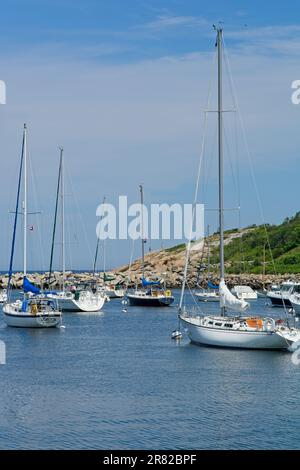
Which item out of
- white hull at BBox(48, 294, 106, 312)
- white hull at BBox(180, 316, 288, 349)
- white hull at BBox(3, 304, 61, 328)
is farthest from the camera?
white hull at BBox(48, 294, 106, 312)

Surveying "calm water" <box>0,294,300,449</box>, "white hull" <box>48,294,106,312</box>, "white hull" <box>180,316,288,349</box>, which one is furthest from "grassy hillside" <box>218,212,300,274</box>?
"white hull" <box>180,316,288,349</box>

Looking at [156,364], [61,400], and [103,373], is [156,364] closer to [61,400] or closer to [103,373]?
[103,373]

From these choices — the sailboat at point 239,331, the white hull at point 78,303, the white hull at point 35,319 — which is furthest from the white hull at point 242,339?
the white hull at point 78,303

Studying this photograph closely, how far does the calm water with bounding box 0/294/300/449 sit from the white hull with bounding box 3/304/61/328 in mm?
3820

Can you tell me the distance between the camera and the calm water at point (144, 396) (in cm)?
3103

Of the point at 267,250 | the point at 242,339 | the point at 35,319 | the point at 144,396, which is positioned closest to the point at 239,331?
the point at 242,339

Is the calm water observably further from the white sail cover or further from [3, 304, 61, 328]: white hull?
[3, 304, 61, 328]: white hull

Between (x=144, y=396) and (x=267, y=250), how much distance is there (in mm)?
113949

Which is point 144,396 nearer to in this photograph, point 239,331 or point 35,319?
point 239,331

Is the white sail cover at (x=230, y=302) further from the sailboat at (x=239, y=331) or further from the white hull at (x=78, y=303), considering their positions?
the white hull at (x=78, y=303)

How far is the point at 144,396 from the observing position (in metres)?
37.7

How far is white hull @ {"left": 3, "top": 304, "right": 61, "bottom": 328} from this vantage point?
201 ft

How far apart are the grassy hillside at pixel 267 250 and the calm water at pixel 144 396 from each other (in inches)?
3493
